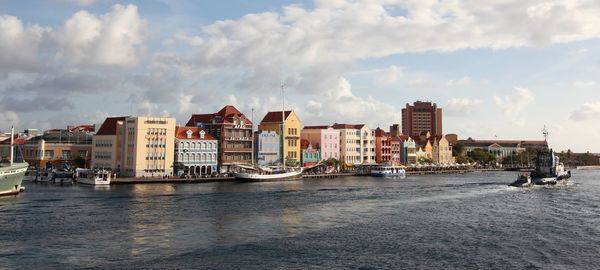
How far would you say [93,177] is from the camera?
90250 millimetres

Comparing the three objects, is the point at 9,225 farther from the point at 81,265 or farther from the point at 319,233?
the point at 319,233

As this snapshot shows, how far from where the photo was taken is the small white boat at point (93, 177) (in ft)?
289

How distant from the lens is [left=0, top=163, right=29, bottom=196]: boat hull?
6656 cm

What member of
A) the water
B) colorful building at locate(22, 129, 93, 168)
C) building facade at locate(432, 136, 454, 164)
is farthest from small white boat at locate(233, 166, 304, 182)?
building facade at locate(432, 136, 454, 164)

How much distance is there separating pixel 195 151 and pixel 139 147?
12504mm

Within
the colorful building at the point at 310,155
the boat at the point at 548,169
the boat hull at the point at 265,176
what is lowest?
the boat hull at the point at 265,176

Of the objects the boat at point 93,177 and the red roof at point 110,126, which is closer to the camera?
the boat at point 93,177

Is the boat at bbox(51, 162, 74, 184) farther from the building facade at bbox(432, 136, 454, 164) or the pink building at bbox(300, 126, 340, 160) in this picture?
the building facade at bbox(432, 136, 454, 164)

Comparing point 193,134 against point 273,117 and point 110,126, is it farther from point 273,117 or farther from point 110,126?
point 273,117

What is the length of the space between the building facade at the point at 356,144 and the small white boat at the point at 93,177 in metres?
70.5

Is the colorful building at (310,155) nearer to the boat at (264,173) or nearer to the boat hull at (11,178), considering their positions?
the boat at (264,173)

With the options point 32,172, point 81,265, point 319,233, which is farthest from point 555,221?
point 32,172

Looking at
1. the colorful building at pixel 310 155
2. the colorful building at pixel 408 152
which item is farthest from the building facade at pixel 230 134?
the colorful building at pixel 408 152

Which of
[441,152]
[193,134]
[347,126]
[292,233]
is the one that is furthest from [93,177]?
[441,152]
